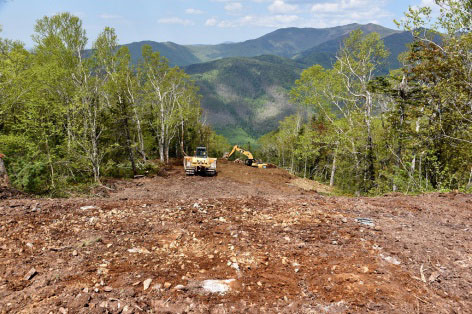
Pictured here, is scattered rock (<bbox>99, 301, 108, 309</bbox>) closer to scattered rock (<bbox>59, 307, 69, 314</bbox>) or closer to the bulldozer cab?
scattered rock (<bbox>59, 307, 69, 314</bbox>)

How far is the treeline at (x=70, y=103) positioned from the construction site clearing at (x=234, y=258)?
27.4 ft

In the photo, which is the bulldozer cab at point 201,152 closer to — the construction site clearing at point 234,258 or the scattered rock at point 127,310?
the construction site clearing at point 234,258

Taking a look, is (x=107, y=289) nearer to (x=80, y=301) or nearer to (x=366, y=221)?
(x=80, y=301)

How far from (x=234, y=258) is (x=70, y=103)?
1926 centimetres

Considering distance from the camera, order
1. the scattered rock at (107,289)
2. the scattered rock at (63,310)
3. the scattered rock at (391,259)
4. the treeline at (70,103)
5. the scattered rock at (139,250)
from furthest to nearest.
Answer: the treeline at (70,103) → the scattered rock at (139,250) → the scattered rock at (391,259) → the scattered rock at (107,289) → the scattered rock at (63,310)

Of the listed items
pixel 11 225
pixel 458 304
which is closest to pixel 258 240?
pixel 458 304

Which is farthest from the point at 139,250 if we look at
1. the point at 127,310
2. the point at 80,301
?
the point at 127,310

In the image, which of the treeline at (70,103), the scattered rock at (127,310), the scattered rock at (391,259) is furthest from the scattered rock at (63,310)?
the treeline at (70,103)

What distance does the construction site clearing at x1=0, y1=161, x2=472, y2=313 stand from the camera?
11.7 feet

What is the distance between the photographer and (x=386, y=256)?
4.77 metres

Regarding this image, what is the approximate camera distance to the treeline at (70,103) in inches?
615

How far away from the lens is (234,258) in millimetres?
4824

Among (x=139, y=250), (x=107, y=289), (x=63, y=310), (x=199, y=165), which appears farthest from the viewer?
(x=199, y=165)

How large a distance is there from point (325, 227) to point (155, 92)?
1050 inches
